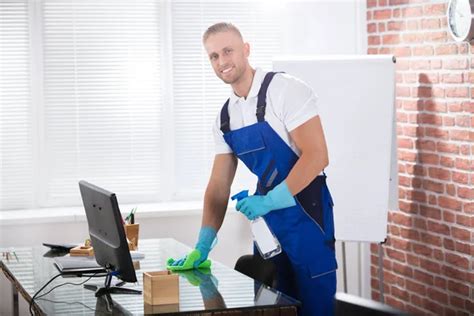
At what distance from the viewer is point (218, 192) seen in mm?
3875

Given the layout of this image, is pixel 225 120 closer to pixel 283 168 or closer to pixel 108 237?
pixel 283 168

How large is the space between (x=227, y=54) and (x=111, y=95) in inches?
72.4

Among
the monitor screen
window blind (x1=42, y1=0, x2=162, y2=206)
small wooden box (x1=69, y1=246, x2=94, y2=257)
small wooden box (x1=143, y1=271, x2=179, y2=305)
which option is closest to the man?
the monitor screen

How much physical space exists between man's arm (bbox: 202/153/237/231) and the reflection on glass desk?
0.24 metres

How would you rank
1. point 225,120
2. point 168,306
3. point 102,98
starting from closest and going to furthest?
point 168,306
point 225,120
point 102,98

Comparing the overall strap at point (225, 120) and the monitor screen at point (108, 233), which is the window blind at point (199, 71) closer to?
the overall strap at point (225, 120)

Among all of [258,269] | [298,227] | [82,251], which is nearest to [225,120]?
[298,227]

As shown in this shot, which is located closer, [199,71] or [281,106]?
[281,106]

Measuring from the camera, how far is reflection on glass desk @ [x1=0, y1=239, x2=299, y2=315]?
9.61 ft

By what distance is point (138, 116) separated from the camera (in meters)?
5.52

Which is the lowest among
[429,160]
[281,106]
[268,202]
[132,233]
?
[132,233]

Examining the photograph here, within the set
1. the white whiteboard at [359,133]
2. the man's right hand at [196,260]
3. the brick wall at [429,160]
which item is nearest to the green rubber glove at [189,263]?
the man's right hand at [196,260]

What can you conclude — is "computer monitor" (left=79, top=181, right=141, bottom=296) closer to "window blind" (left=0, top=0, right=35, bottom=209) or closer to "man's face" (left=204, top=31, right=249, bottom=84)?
"man's face" (left=204, top=31, right=249, bottom=84)

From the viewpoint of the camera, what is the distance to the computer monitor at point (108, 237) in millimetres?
3180
